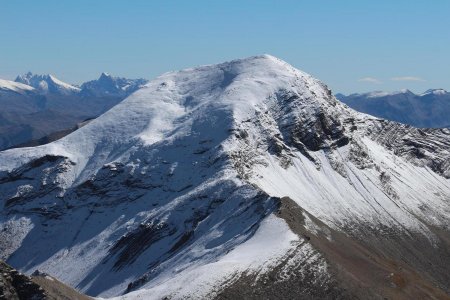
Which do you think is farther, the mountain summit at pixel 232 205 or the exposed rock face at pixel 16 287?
the mountain summit at pixel 232 205

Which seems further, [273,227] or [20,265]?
[20,265]

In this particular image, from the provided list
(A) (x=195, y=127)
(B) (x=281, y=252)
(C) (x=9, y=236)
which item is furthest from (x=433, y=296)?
(C) (x=9, y=236)

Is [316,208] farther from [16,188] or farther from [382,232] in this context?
[16,188]

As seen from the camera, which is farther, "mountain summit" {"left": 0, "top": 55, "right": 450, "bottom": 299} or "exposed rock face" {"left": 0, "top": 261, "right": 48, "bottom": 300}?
"mountain summit" {"left": 0, "top": 55, "right": 450, "bottom": 299}

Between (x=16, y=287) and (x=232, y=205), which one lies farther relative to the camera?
(x=232, y=205)

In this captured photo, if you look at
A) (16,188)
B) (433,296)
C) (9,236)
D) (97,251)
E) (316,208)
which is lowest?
(433,296)

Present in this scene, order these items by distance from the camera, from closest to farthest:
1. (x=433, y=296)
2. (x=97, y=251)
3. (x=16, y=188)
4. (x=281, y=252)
→ (x=281, y=252), (x=433, y=296), (x=97, y=251), (x=16, y=188)

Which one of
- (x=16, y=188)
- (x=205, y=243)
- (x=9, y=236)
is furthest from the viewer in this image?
(x=16, y=188)

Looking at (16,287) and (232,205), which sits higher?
(16,287)
